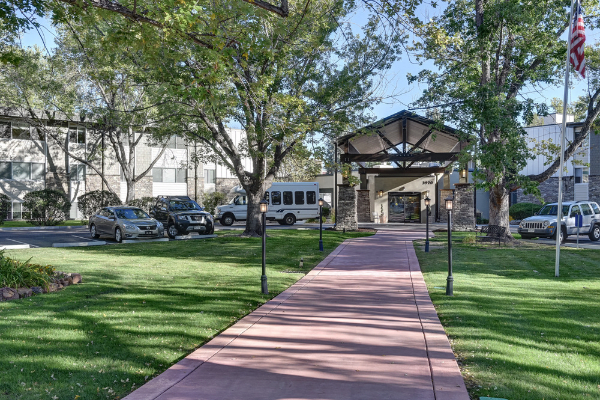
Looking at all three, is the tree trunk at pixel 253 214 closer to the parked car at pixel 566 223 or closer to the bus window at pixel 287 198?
the bus window at pixel 287 198

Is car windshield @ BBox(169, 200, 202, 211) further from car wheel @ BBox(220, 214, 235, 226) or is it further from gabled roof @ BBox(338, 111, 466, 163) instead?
gabled roof @ BBox(338, 111, 466, 163)

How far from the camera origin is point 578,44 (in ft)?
39.1

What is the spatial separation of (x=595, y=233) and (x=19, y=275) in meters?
22.7

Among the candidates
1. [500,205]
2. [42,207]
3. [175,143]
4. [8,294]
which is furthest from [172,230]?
[175,143]

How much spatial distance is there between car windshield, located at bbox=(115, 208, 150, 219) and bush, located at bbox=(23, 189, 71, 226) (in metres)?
9.87

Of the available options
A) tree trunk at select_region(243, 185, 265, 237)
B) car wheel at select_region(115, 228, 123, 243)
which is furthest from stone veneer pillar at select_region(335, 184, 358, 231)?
car wheel at select_region(115, 228, 123, 243)

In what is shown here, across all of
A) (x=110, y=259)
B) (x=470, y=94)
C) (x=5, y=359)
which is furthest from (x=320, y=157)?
(x=5, y=359)

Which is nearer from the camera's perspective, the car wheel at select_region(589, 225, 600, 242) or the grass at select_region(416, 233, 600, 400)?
the grass at select_region(416, 233, 600, 400)

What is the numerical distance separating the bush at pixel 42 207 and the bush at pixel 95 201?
9.26 feet

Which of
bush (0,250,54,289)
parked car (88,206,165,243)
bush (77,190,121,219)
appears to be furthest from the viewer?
bush (77,190,121,219)

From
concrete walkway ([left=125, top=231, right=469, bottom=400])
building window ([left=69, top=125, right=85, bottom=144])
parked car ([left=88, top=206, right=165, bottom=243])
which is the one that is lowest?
concrete walkway ([left=125, top=231, right=469, bottom=400])

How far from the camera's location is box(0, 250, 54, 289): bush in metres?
8.60

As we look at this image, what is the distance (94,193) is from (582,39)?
29024mm

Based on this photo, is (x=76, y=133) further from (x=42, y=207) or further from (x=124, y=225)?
(x=124, y=225)
